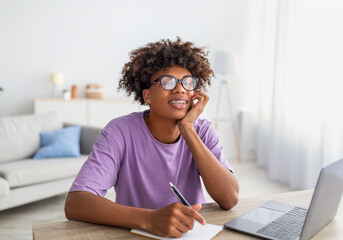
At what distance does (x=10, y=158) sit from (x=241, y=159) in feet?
10.7

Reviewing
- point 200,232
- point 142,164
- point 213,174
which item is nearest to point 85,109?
point 142,164

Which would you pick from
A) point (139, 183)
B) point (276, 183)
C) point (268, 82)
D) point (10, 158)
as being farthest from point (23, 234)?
point (268, 82)

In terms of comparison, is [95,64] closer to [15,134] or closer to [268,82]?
[15,134]

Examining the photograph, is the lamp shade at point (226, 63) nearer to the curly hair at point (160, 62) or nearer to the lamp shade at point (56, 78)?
the lamp shade at point (56, 78)

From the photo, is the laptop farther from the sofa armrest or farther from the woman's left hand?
the sofa armrest

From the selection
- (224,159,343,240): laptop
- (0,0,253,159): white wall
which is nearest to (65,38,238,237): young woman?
(224,159,343,240): laptop

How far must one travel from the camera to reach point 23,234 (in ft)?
8.86

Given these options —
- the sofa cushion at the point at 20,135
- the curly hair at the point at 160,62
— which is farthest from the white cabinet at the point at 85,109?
the curly hair at the point at 160,62

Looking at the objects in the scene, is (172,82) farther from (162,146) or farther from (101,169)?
(101,169)

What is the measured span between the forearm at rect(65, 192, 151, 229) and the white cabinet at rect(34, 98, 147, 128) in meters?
3.49

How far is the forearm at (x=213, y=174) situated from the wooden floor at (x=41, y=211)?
5.99 ft

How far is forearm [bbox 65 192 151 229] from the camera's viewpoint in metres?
1.08

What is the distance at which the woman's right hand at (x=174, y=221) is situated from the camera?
3.36 feet

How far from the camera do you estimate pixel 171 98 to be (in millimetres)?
1380
